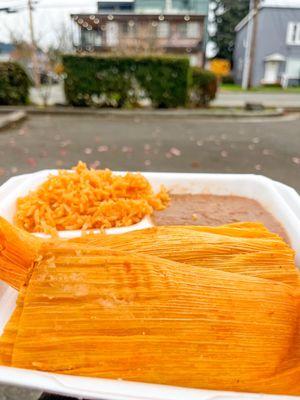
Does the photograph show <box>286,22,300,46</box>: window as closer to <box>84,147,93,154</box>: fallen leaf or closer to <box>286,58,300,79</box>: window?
<box>286,58,300,79</box>: window

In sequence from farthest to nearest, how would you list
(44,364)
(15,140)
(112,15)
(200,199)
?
(112,15), (15,140), (200,199), (44,364)

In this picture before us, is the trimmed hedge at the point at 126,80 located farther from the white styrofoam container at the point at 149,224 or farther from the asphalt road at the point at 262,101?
the white styrofoam container at the point at 149,224

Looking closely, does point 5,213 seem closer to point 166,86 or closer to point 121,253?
point 121,253

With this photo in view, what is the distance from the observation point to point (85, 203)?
1.37m

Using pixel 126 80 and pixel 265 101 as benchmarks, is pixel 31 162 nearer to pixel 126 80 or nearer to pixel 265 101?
pixel 126 80

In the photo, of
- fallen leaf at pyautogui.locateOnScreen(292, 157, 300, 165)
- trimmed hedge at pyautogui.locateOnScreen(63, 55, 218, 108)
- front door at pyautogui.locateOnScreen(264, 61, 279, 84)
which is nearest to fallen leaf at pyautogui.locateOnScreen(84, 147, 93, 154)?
fallen leaf at pyautogui.locateOnScreen(292, 157, 300, 165)

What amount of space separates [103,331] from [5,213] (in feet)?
2.78

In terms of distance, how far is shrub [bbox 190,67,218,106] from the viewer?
28.9ft

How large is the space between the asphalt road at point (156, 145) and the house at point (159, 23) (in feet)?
51.9

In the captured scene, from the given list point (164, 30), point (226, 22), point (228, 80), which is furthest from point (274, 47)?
point (164, 30)

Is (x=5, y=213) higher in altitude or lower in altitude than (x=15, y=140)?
higher

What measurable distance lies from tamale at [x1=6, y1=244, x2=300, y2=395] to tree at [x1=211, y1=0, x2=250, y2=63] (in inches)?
1015

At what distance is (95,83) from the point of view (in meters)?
8.27

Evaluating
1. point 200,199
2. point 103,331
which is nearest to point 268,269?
point 103,331
